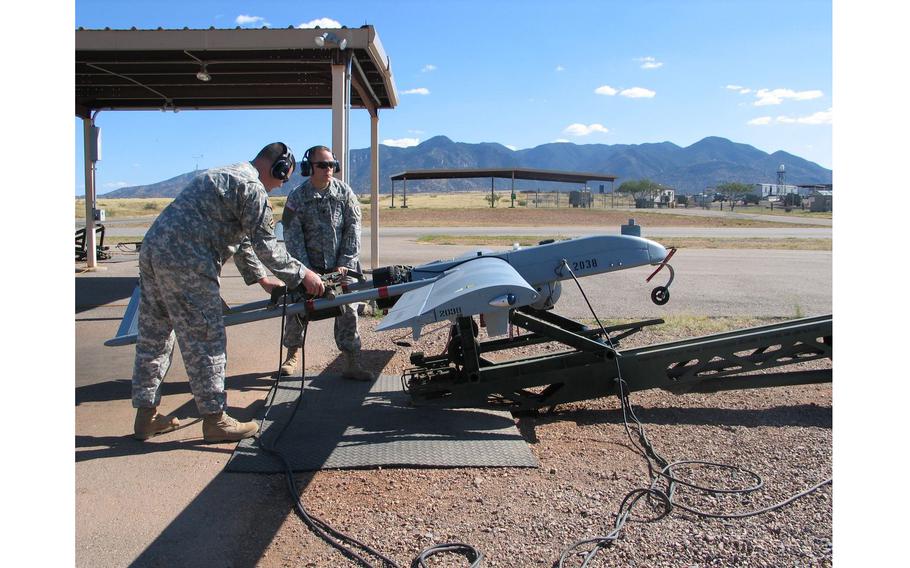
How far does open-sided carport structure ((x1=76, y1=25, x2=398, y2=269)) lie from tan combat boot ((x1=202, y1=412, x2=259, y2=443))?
4235 millimetres

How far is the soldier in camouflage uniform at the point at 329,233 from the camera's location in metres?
5.68

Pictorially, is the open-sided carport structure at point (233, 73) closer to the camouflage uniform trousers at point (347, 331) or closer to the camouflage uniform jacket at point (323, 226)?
the camouflage uniform jacket at point (323, 226)

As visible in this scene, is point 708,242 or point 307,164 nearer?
→ point 307,164

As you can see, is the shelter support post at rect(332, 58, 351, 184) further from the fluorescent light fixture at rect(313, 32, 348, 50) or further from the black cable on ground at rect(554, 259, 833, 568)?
the black cable on ground at rect(554, 259, 833, 568)

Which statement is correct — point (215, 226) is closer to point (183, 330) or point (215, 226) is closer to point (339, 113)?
point (183, 330)

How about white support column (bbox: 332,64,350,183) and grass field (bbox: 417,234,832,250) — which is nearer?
white support column (bbox: 332,64,350,183)

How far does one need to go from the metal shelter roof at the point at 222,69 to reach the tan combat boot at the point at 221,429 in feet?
18.1

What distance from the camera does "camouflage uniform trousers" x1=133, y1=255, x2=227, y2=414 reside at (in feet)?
13.3

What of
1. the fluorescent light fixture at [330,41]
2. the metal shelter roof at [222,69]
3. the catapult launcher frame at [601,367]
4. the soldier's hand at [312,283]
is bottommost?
the catapult launcher frame at [601,367]

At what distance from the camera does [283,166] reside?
14.3 ft

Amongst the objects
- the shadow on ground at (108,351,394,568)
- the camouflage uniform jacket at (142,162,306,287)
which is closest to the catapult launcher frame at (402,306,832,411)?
the shadow on ground at (108,351,394,568)

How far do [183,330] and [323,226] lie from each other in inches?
78.9

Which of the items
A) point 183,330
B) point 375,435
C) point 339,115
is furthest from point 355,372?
point 339,115

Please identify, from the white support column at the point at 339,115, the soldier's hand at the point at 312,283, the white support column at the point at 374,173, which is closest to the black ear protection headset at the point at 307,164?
the soldier's hand at the point at 312,283
